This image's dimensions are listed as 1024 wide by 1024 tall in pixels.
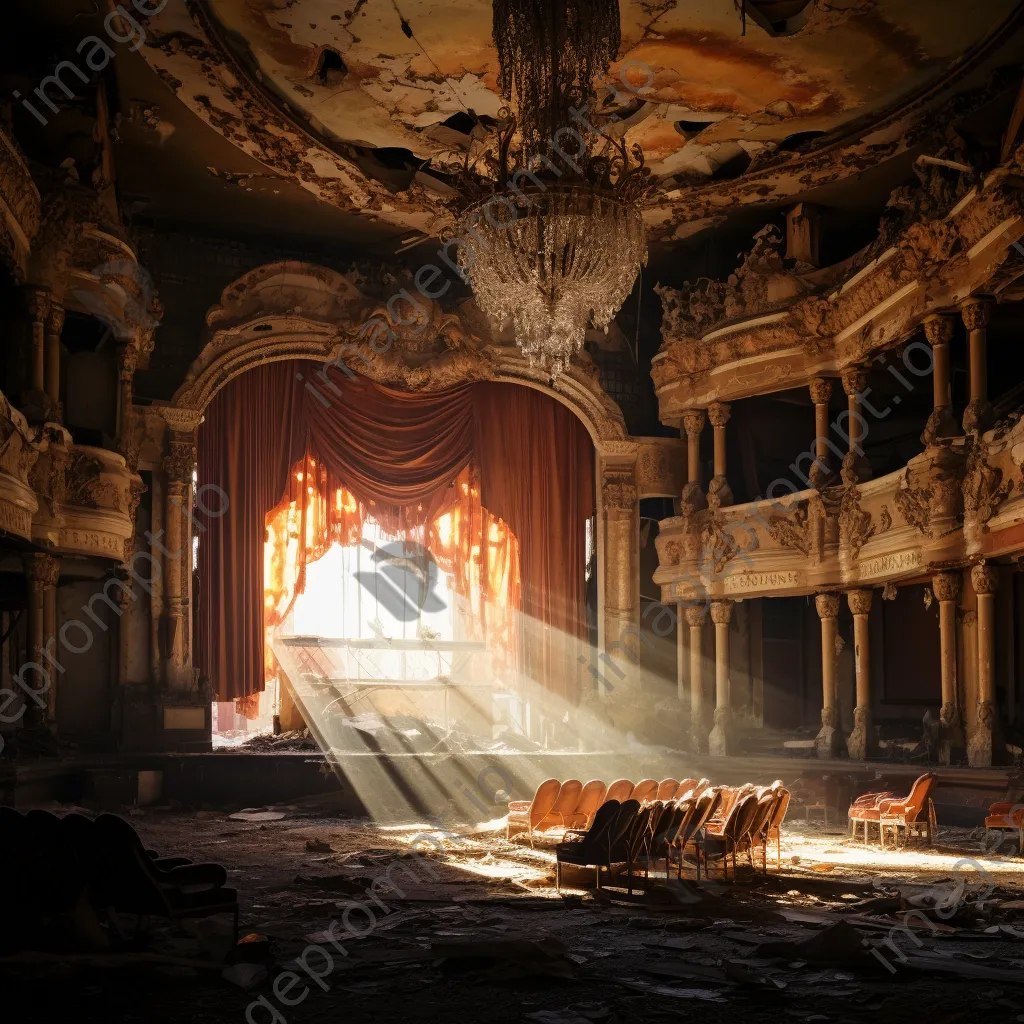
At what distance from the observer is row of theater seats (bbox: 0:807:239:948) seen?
586cm

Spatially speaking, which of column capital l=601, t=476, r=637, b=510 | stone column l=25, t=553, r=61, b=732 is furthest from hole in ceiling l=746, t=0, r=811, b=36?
stone column l=25, t=553, r=61, b=732

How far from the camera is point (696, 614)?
17.4m

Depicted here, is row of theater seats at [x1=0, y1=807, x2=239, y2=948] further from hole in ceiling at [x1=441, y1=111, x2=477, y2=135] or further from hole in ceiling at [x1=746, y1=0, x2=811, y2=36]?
hole in ceiling at [x1=441, y1=111, x2=477, y2=135]

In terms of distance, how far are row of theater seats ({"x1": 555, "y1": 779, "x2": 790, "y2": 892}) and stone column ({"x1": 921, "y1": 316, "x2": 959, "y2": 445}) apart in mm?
5258

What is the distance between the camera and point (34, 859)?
5.95 meters

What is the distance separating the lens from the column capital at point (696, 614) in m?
17.4

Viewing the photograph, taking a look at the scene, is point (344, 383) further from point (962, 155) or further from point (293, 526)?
point (962, 155)

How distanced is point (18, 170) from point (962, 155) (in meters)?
9.40

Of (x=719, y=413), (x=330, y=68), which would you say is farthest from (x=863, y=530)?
(x=330, y=68)

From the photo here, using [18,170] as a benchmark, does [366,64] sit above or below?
above

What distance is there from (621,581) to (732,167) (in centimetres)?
619

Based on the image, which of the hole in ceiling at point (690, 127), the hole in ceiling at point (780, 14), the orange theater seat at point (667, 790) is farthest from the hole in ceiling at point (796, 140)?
the orange theater seat at point (667, 790)

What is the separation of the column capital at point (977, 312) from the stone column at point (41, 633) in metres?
10.0

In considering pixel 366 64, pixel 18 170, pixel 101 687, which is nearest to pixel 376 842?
pixel 101 687
